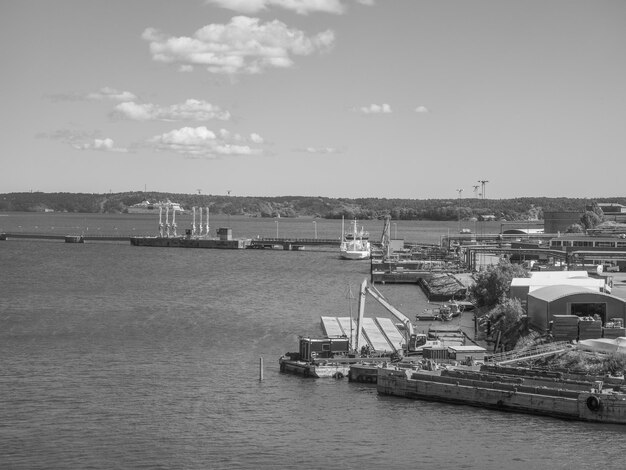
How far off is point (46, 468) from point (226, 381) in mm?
11410

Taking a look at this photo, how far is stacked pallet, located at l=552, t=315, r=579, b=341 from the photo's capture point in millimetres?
39406

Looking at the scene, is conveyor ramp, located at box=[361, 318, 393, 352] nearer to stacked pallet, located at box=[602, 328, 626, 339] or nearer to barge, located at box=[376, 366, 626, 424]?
barge, located at box=[376, 366, 626, 424]

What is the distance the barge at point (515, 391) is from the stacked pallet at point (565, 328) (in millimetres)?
5041

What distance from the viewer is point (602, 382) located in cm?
3228

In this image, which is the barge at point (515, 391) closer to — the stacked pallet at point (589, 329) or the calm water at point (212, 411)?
the calm water at point (212, 411)

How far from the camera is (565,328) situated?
39500 mm

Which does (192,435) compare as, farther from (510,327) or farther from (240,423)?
(510,327)

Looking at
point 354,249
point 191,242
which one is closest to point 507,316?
point 354,249

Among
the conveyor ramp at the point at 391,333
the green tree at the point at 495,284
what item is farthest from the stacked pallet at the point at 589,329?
the green tree at the point at 495,284

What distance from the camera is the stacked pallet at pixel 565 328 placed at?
3941 cm

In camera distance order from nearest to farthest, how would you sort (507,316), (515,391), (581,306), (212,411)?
(212,411)
(515,391)
(581,306)
(507,316)

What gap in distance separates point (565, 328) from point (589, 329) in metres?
0.95

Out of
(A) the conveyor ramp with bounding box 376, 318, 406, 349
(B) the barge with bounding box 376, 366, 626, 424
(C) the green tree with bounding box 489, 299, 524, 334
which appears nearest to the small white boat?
(A) the conveyor ramp with bounding box 376, 318, 406, 349

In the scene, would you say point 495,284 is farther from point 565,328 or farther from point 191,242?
point 191,242
